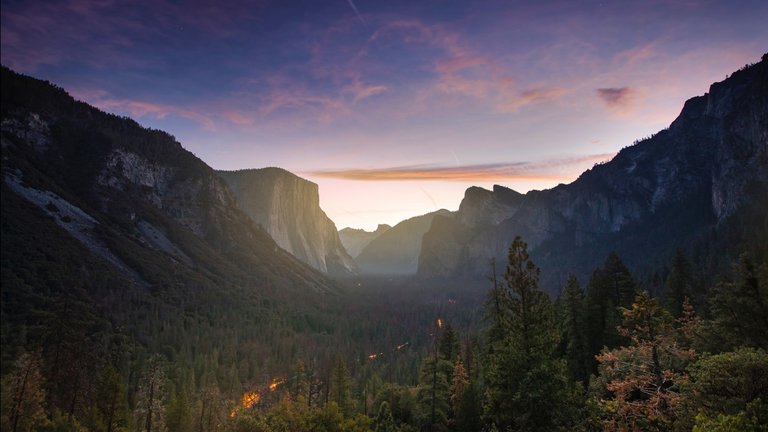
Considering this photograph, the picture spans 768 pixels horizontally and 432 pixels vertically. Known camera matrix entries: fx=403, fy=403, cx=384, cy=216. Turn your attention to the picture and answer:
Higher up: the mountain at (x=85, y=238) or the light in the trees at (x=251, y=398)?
the mountain at (x=85, y=238)

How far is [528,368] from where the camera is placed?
20.0 meters

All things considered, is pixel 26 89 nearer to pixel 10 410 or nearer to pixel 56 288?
pixel 56 288

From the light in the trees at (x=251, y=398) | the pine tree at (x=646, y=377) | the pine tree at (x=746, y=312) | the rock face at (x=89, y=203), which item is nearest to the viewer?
the pine tree at (x=646, y=377)

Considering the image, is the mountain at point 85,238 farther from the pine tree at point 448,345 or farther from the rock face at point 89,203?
the pine tree at point 448,345

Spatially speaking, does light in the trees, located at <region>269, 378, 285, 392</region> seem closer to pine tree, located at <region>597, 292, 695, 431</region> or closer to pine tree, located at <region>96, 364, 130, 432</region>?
pine tree, located at <region>96, 364, 130, 432</region>

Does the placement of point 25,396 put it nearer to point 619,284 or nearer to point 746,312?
point 746,312

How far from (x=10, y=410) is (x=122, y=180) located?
7776 inches

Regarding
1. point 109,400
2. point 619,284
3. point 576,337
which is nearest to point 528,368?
point 576,337

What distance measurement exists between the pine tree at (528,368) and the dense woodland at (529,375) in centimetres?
6

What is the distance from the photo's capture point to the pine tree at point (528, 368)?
18859 millimetres

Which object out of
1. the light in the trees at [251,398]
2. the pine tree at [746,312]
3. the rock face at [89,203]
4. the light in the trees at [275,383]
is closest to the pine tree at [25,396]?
the pine tree at [746,312]

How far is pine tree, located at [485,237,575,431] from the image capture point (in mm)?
18859

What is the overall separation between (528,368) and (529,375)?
0.85 metres

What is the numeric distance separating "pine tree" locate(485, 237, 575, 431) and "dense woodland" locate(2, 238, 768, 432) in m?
0.06
